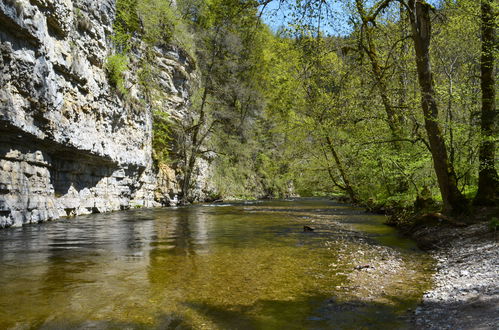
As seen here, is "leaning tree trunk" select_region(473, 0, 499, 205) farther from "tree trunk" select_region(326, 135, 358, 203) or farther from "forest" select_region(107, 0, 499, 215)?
"tree trunk" select_region(326, 135, 358, 203)

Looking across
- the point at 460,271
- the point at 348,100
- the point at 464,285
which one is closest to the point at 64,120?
the point at 348,100

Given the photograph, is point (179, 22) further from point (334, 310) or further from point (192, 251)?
point (334, 310)

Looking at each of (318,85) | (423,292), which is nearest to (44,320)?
(423,292)

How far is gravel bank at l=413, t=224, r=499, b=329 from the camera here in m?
3.70

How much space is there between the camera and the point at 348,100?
1384 cm

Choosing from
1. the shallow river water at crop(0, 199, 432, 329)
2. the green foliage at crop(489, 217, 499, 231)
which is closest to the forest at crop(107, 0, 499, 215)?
the green foliage at crop(489, 217, 499, 231)

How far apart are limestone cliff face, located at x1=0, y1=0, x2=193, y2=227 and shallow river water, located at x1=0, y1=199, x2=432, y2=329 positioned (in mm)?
3318

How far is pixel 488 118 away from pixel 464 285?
17.2ft

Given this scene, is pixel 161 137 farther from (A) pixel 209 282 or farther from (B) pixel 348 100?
(A) pixel 209 282

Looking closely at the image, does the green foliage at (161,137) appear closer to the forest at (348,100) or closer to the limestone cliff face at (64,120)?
the forest at (348,100)

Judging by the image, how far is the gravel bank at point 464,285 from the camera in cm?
370

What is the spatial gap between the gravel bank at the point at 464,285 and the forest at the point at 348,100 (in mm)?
2083

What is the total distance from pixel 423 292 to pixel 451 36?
11051mm

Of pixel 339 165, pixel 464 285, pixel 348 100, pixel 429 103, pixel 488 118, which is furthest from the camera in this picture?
pixel 339 165
